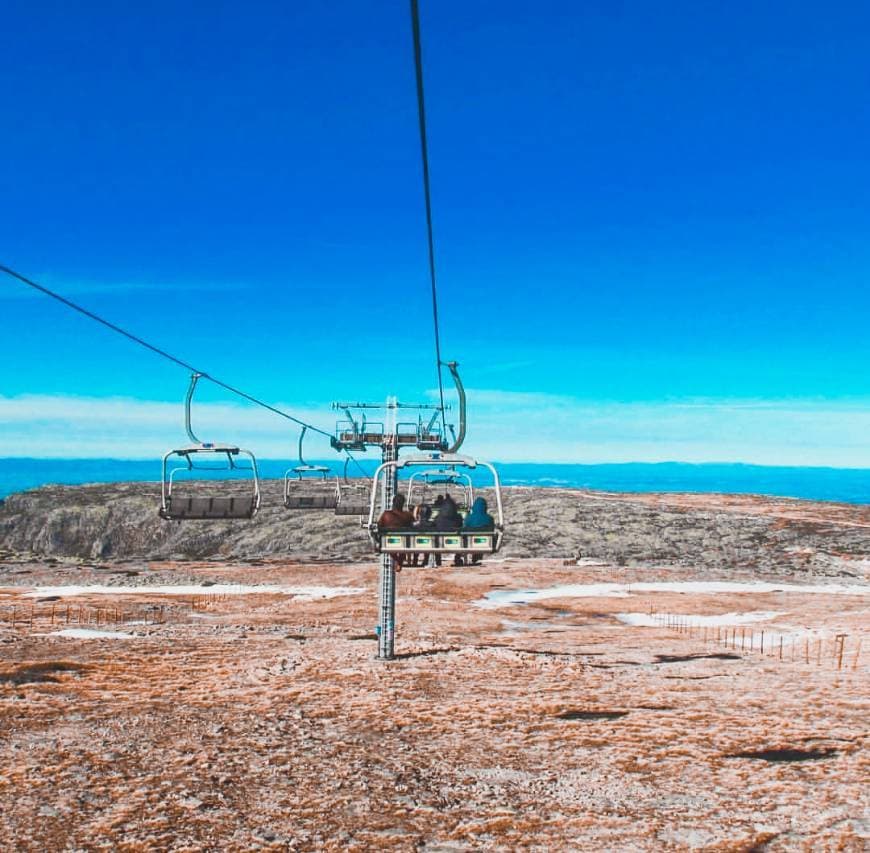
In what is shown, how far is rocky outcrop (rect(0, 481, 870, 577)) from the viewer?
75062 mm

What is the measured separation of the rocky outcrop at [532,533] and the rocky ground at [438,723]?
71.3ft

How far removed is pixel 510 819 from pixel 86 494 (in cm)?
11235

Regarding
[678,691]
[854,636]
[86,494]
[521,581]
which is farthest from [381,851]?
[86,494]

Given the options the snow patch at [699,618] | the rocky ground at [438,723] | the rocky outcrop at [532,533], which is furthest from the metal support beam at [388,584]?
the rocky outcrop at [532,533]

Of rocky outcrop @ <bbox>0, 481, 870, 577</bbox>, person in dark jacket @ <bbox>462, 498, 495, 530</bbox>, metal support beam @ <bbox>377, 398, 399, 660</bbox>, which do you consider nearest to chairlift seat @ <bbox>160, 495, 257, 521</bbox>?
metal support beam @ <bbox>377, 398, 399, 660</bbox>

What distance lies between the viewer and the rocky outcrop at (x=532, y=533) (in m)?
75.1

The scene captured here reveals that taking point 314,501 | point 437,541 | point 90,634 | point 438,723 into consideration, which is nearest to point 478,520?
point 437,541

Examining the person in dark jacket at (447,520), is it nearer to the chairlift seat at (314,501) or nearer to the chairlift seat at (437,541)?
the chairlift seat at (437,541)

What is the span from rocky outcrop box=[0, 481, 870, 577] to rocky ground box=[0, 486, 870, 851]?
21.7 metres

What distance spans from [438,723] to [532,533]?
213ft

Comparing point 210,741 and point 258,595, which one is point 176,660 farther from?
point 258,595

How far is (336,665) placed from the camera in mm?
28781

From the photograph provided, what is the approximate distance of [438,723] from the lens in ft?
72.2

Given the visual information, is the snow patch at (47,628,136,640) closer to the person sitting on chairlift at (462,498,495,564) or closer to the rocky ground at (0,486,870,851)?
the rocky ground at (0,486,870,851)
